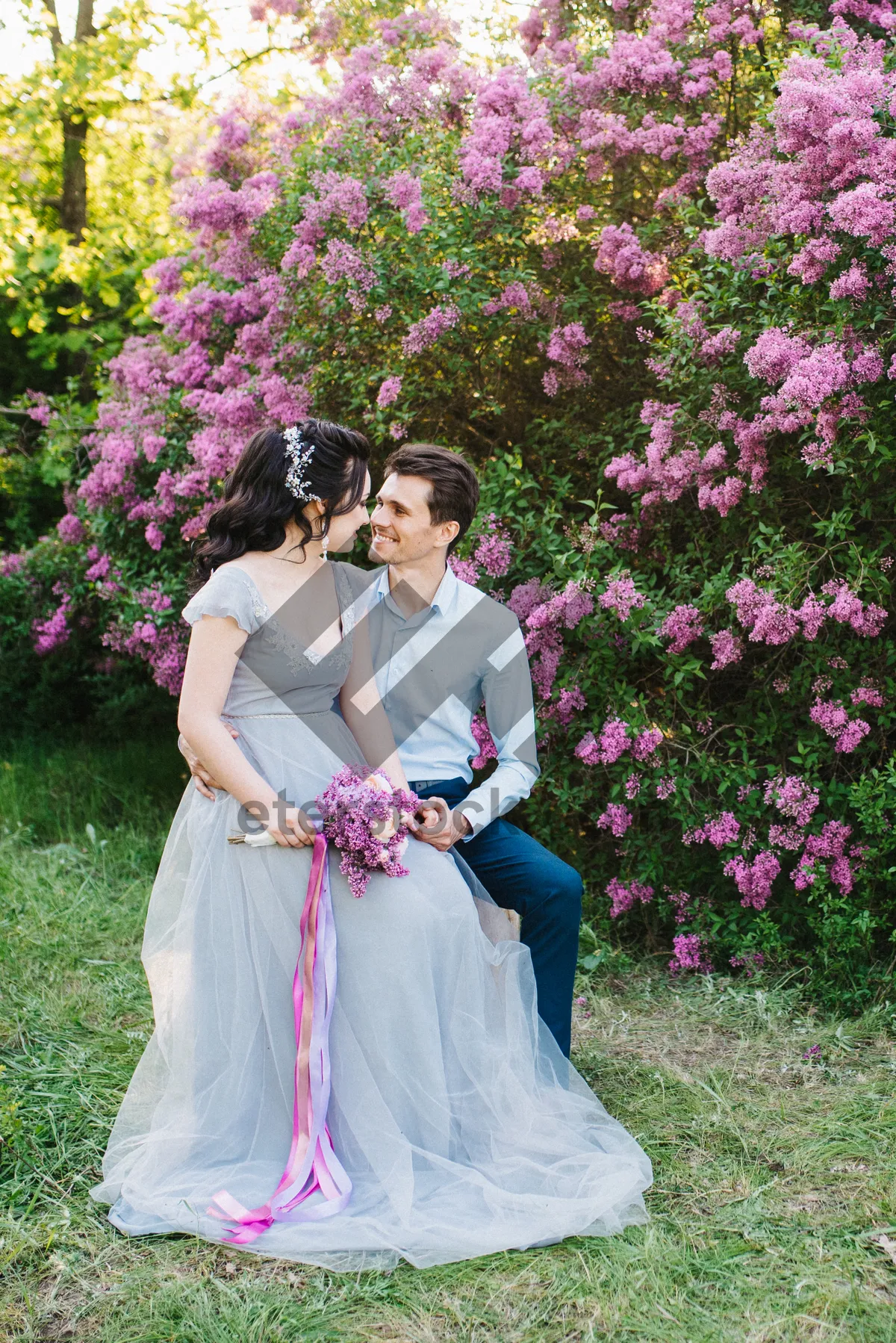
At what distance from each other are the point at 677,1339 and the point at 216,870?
4.45 ft

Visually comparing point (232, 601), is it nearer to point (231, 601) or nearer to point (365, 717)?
point (231, 601)

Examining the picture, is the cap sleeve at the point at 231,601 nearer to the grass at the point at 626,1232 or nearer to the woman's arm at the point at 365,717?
the woman's arm at the point at 365,717

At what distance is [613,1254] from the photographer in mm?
2389

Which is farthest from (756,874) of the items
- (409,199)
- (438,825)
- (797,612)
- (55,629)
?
(55,629)

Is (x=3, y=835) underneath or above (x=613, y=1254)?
underneath

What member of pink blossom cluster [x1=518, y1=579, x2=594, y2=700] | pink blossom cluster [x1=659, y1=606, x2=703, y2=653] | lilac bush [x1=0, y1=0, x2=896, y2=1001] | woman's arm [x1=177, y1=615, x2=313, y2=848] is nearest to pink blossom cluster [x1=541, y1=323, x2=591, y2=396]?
lilac bush [x1=0, y1=0, x2=896, y2=1001]

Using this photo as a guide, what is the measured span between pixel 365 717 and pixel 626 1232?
4.47 ft

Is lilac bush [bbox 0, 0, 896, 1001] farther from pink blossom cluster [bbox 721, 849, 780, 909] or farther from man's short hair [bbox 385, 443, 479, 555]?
man's short hair [bbox 385, 443, 479, 555]

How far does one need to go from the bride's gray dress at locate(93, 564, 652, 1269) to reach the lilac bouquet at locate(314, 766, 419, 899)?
0.28ft

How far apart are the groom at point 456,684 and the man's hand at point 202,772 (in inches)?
23.9

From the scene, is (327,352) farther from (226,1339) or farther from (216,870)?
(226,1339)

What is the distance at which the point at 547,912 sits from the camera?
308 centimetres

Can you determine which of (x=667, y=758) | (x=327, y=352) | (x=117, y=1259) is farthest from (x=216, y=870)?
(x=327, y=352)

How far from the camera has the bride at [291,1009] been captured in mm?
2518
